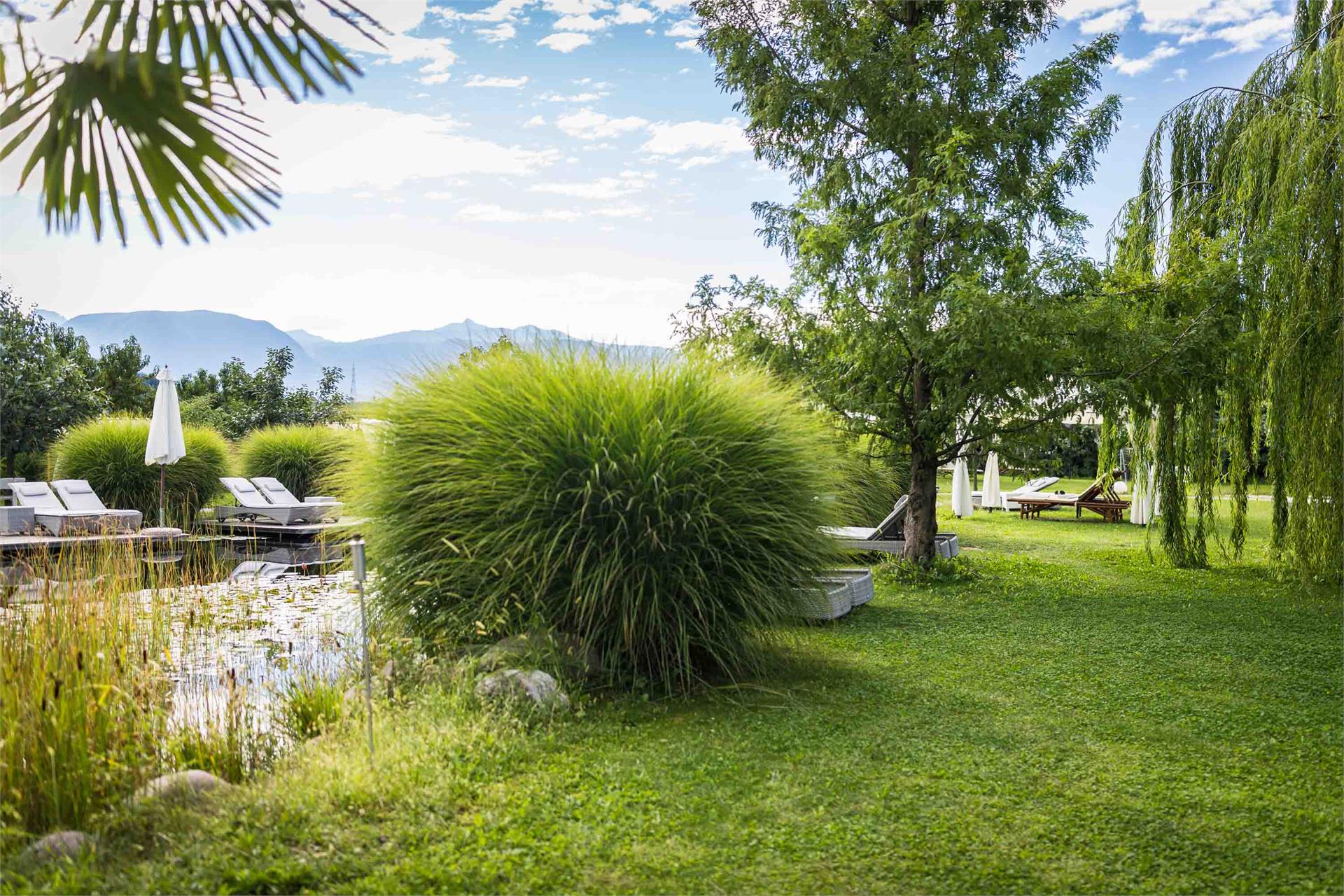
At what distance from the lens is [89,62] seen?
2910mm

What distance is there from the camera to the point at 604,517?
495 cm

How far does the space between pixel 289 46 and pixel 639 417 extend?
2590 millimetres

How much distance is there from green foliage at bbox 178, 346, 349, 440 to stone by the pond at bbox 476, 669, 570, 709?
17.8m

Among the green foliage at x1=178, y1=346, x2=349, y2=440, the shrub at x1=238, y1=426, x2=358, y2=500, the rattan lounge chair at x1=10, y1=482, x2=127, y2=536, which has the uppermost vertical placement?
the green foliage at x1=178, y1=346, x2=349, y2=440

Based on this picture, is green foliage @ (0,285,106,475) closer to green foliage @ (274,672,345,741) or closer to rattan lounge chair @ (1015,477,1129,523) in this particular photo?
green foliage @ (274,672,345,741)

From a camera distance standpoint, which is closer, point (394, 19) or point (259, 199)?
point (259, 199)

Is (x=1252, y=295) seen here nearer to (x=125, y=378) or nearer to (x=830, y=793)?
(x=830, y=793)

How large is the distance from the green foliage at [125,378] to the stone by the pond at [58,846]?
22014mm

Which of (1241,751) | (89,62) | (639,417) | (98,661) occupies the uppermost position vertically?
(89,62)

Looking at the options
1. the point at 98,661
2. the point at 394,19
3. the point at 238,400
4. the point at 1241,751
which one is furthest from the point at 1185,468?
the point at 238,400

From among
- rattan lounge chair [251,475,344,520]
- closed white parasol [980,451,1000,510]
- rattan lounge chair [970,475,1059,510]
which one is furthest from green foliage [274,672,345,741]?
closed white parasol [980,451,1000,510]

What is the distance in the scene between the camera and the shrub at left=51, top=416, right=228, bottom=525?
1405cm

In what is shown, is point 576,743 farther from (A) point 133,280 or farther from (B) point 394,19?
(A) point 133,280

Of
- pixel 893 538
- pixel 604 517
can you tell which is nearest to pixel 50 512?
pixel 604 517
